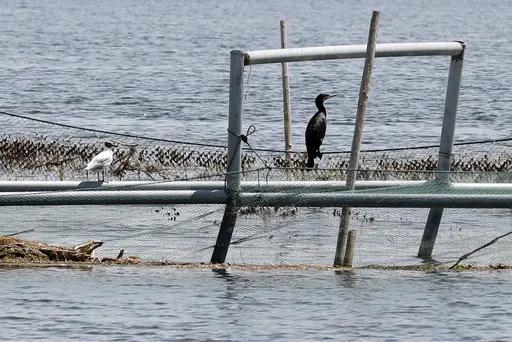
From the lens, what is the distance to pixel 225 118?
4172 cm

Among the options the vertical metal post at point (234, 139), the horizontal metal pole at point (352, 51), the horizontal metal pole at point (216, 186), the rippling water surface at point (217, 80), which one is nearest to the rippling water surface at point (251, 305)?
the vertical metal post at point (234, 139)

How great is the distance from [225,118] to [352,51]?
80.3ft

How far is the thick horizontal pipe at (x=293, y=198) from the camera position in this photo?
53.9 ft

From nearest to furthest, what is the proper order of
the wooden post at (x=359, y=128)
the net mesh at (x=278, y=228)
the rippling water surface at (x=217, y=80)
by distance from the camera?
the wooden post at (x=359, y=128)
the net mesh at (x=278, y=228)
the rippling water surface at (x=217, y=80)

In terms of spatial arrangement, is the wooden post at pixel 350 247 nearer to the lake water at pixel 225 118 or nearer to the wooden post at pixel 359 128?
the wooden post at pixel 359 128

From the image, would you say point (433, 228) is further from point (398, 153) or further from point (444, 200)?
point (398, 153)

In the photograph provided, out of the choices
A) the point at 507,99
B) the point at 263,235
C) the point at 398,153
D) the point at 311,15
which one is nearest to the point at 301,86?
the point at 507,99

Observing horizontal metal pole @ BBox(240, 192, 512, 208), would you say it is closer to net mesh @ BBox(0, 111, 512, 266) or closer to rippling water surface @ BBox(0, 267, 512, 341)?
net mesh @ BBox(0, 111, 512, 266)

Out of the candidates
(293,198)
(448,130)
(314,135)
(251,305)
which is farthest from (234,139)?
(314,135)

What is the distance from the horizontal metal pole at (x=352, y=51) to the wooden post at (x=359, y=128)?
0.26 meters

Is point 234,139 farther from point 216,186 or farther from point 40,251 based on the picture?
point 40,251

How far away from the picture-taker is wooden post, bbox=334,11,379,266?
17.0 m

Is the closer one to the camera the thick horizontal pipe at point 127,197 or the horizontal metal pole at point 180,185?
the thick horizontal pipe at point 127,197

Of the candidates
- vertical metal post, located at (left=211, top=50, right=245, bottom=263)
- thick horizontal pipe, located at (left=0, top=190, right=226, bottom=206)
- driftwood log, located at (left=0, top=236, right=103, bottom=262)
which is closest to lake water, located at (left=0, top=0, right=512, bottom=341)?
driftwood log, located at (left=0, top=236, right=103, bottom=262)
